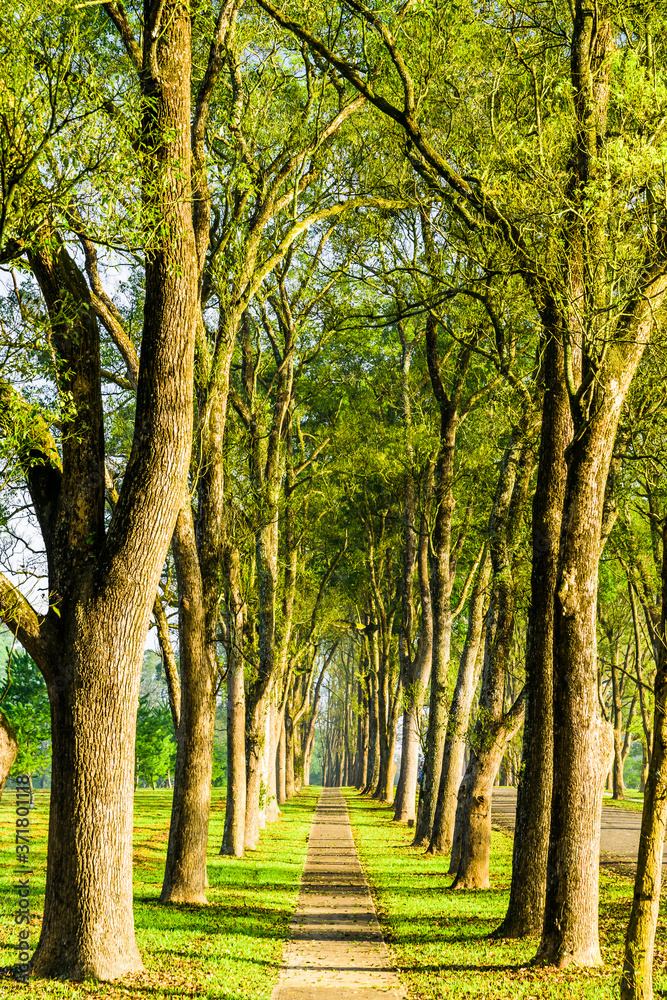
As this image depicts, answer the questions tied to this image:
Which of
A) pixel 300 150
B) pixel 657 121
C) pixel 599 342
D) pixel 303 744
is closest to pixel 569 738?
pixel 599 342

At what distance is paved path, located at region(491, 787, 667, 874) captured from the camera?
60.0ft

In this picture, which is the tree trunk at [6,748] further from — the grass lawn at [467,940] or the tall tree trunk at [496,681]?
the tall tree trunk at [496,681]

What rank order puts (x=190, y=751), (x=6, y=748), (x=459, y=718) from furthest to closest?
(x=459, y=718) < (x=190, y=751) < (x=6, y=748)

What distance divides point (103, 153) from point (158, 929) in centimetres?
795

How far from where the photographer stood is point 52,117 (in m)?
5.99

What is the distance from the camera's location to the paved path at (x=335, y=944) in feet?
25.5

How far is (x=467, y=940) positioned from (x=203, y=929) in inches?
121

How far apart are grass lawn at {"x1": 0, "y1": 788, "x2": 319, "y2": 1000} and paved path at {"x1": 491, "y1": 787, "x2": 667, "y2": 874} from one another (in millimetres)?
6923

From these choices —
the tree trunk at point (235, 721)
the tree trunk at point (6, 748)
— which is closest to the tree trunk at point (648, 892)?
the tree trunk at point (6, 748)

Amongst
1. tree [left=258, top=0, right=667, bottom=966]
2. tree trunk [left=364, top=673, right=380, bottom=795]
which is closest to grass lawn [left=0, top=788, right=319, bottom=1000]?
tree [left=258, top=0, right=667, bottom=966]

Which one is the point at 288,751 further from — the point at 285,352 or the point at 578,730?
the point at 578,730

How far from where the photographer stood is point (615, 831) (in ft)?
80.0

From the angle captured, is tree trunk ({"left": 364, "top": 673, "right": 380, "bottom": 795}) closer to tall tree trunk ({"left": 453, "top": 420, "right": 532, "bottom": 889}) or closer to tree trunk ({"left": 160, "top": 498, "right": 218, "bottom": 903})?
tall tree trunk ({"left": 453, "top": 420, "right": 532, "bottom": 889})

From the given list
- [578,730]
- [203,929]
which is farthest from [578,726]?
[203,929]
